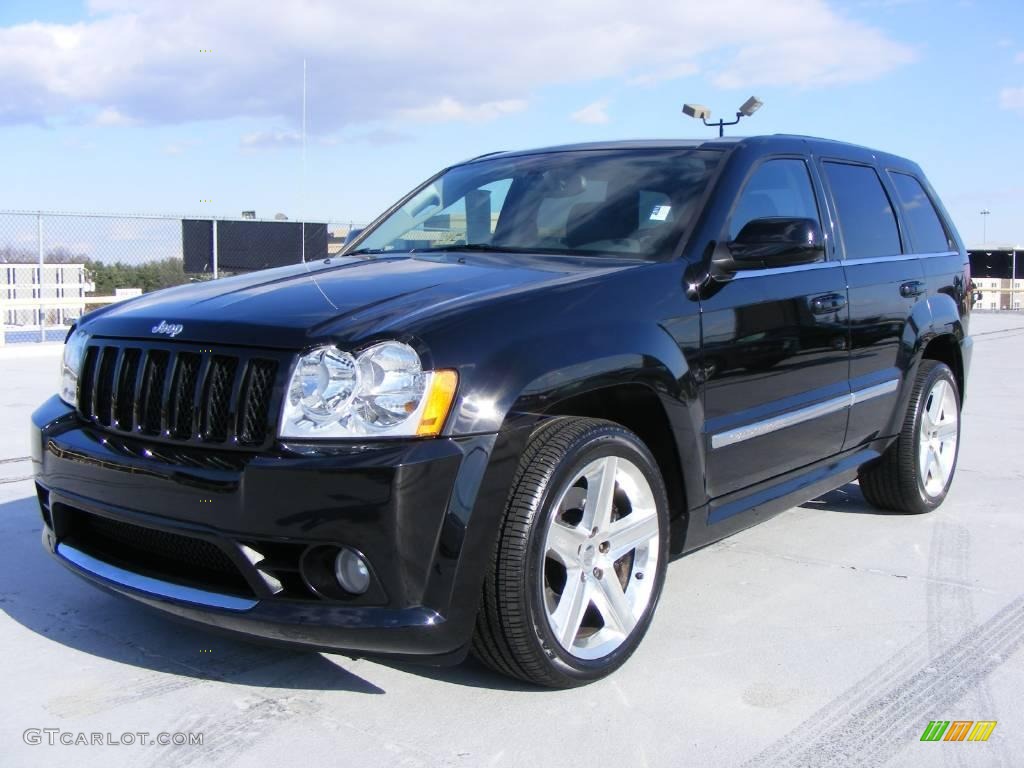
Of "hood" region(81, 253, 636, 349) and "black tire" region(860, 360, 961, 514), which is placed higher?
"hood" region(81, 253, 636, 349)

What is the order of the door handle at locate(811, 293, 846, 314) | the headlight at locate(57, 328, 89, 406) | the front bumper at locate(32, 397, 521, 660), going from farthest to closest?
the door handle at locate(811, 293, 846, 314) < the headlight at locate(57, 328, 89, 406) < the front bumper at locate(32, 397, 521, 660)

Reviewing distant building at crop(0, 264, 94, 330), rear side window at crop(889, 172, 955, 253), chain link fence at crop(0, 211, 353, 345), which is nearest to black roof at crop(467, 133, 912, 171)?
rear side window at crop(889, 172, 955, 253)

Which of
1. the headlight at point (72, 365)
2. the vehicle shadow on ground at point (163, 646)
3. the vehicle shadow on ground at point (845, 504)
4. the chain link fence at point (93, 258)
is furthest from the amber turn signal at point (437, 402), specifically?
the chain link fence at point (93, 258)

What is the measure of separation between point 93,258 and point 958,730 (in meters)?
13.4

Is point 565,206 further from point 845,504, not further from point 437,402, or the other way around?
point 845,504

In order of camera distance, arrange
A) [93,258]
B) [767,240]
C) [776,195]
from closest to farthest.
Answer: [767,240] → [776,195] → [93,258]

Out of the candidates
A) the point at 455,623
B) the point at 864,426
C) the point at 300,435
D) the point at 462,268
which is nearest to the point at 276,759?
the point at 455,623

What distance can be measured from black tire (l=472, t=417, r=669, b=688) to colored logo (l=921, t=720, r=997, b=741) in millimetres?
930

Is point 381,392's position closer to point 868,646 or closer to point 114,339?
point 114,339

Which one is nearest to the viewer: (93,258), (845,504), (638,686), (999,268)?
(638,686)

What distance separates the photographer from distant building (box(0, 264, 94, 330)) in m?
13.9

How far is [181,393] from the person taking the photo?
118 inches

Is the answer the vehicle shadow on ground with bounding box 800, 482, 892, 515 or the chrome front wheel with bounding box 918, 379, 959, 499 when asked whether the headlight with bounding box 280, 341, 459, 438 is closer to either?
the vehicle shadow on ground with bounding box 800, 482, 892, 515

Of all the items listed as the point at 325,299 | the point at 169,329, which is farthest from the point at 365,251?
the point at 169,329
